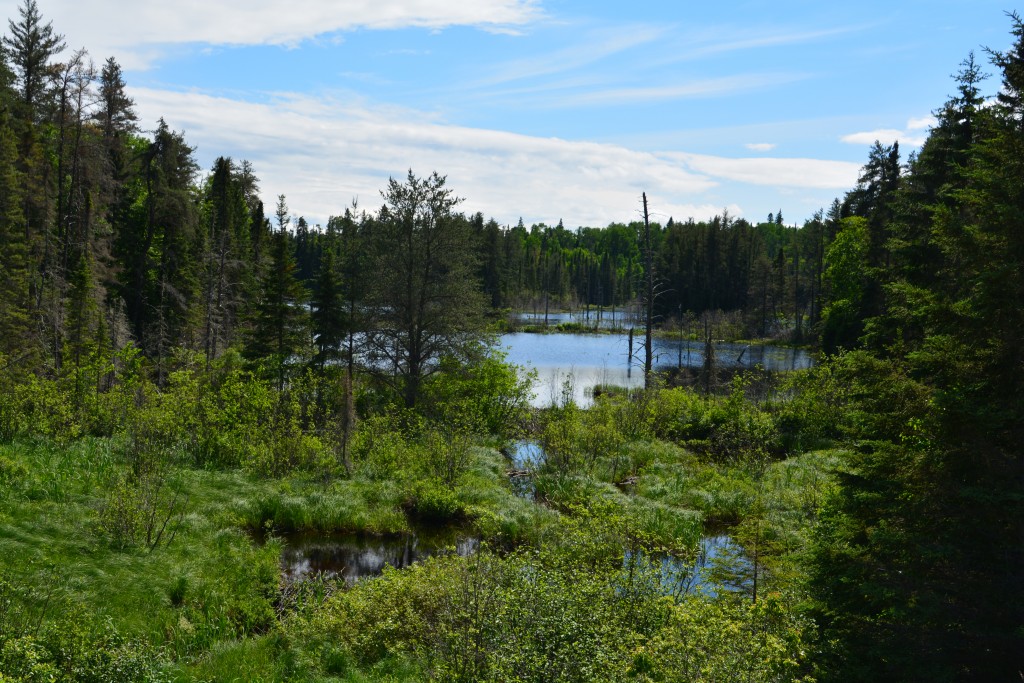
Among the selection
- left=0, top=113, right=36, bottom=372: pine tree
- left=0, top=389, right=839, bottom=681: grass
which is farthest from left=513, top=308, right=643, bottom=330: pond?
left=0, top=113, right=36, bottom=372: pine tree

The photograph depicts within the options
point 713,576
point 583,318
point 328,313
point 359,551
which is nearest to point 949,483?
point 713,576

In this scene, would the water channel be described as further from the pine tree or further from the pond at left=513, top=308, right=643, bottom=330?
the pond at left=513, top=308, right=643, bottom=330

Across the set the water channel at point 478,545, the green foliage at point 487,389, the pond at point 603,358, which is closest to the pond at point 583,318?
the pond at point 603,358

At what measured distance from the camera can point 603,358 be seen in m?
57.5

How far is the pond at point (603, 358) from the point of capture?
1620 inches

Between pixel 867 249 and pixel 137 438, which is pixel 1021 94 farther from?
pixel 867 249

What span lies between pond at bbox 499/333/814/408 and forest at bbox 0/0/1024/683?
375 inches

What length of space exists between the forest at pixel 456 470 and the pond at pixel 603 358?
31.3 feet

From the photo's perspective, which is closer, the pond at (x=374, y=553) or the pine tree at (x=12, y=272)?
the pond at (x=374, y=553)

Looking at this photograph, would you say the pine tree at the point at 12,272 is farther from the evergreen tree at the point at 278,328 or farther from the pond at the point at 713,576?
the pond at the point at 713,576

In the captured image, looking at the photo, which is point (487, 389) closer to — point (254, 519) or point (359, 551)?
point (359, 551)

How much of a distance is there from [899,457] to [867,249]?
33.1m

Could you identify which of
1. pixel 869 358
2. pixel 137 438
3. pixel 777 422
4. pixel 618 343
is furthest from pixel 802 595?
pixel 618 343

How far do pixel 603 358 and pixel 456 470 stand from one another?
40.1 metres
